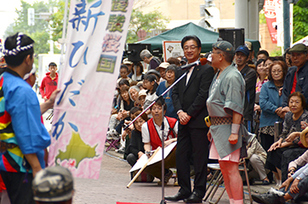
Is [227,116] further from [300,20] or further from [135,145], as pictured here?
[300,20]

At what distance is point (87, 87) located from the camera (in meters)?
4.33

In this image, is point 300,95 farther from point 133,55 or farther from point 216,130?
point 133,55

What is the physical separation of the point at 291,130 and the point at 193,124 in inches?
62.7

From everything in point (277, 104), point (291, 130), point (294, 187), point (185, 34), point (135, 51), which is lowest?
point (294, 187)

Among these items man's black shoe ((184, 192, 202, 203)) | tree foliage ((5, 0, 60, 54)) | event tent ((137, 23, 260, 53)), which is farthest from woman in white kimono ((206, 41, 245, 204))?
tree foliage ((5, 0, 60, 54))

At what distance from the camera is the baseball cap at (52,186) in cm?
281

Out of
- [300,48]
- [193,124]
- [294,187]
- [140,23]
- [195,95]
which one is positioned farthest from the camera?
[140,23]

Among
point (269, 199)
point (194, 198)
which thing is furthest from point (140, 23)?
point (269, 199)

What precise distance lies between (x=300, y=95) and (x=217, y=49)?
190cm

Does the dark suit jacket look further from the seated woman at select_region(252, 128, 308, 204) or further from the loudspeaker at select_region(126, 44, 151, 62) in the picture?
the loudspeaker at select_region(126, 44, 151, 62)

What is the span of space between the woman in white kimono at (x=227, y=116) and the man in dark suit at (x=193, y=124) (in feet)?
2.52

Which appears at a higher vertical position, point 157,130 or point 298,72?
point 298,72

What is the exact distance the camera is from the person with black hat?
8.73 meters

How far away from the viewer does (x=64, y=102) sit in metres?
4.32
